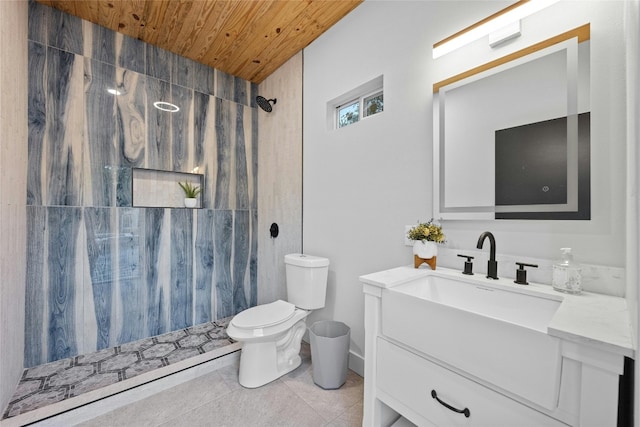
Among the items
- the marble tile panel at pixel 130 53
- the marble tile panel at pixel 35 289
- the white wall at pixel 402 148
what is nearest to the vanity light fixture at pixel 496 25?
the white wall at pixel 402 148

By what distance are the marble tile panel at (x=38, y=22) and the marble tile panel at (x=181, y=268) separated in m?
1.45

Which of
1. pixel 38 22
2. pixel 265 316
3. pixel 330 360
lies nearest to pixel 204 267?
pixel 265 316

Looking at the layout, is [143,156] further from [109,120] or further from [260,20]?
[260,20]

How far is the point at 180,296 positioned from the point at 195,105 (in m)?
1.77

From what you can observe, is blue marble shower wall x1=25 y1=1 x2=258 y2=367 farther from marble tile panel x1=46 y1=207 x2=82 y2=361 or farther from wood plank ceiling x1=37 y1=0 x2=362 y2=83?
wood plank ceiling x1=37 y1=0 x2=362 y2=83

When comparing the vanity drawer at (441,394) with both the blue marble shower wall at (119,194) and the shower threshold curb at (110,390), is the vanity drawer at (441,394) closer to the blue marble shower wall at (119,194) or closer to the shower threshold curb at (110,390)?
the shower threshold curb at (110,390)

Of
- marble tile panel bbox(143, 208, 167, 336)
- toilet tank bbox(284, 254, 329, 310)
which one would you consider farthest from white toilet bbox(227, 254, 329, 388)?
marble tile panel bbox(143, 208, 167, 336)

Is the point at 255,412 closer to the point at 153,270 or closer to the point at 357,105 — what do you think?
the point at 153,270

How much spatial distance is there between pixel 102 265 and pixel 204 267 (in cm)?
77

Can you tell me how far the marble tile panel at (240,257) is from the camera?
9.02 feet

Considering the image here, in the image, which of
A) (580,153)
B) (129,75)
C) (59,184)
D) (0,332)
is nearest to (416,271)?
(580,153)

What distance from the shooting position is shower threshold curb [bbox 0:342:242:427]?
1.35 m

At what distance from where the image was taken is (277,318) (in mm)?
1778

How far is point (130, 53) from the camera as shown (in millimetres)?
2199
